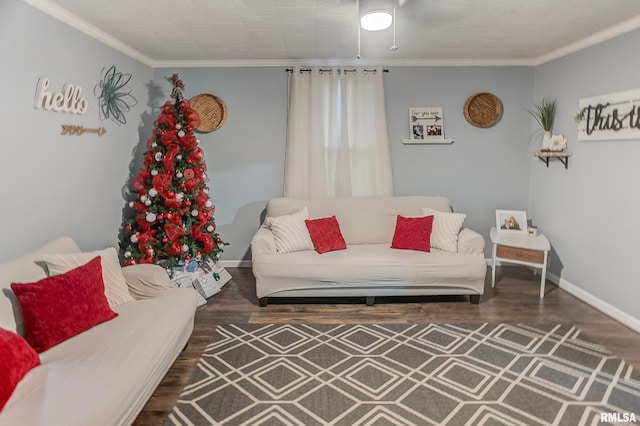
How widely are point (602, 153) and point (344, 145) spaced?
247cm

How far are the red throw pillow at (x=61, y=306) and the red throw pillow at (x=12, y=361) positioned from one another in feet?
0.58

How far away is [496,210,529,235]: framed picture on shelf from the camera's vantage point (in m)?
4.31

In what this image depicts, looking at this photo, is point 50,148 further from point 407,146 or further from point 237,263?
point 407,146

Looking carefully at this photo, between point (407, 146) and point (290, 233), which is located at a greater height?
point (407, 146)

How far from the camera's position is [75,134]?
316 centimetres

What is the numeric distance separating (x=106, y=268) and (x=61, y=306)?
1.82 feet

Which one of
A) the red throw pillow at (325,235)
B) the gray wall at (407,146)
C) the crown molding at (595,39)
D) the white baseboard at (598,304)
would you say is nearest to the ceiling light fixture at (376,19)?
the gray wall at (407,146)

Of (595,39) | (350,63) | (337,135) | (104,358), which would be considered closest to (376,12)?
(350,63)

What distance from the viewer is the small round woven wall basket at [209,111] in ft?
15.0

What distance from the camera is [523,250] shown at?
151 inches

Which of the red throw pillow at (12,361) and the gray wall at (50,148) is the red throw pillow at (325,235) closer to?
the gray wall at (50,148)

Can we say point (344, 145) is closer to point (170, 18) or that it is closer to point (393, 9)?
point (393, 9)

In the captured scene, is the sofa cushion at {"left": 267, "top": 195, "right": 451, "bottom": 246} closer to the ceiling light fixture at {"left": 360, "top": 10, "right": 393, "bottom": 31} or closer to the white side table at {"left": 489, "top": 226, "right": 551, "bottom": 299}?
the white side table at {"left": 489, "top": 226, "right": 551, "bottom": 299}

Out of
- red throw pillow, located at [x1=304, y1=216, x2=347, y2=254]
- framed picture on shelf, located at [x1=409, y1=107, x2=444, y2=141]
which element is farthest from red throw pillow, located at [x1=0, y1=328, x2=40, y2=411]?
framed picture on shelf, located at [x1=409, y1=107, x2=444, y2=141]
